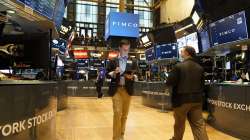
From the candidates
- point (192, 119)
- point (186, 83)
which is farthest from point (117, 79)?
point (192, 119)

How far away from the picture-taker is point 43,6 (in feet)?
21.6

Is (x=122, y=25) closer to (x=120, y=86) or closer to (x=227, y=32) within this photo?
(x=227, y=32)

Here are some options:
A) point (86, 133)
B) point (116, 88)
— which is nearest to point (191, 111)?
point (116, 88)

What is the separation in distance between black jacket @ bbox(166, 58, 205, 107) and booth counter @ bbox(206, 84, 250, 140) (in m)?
1.42

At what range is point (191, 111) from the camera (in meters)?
4.59

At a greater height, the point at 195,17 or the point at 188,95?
the point at 195,17

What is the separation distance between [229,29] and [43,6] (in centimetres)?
442

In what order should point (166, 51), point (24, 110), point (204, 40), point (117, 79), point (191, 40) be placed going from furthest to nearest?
point (166, 51), point (191, 40), point (204, 40), point (117, 79), point (24, 110)

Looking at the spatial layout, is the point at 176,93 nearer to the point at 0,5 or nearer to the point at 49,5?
the point at 0,5

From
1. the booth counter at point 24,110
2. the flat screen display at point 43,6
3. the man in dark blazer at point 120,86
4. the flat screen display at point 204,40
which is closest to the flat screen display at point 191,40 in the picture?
the flat screen display at point 204,40

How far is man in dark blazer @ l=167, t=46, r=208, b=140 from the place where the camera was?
450cm

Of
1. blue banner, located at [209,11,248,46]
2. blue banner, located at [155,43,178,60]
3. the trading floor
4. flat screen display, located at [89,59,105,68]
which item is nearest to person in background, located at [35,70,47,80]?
the trading floor

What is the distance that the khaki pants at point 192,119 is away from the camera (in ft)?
14.6

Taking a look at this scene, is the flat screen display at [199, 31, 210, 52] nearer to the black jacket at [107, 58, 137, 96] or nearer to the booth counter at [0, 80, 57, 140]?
the black jacket at [107, 58, 137, 96]
